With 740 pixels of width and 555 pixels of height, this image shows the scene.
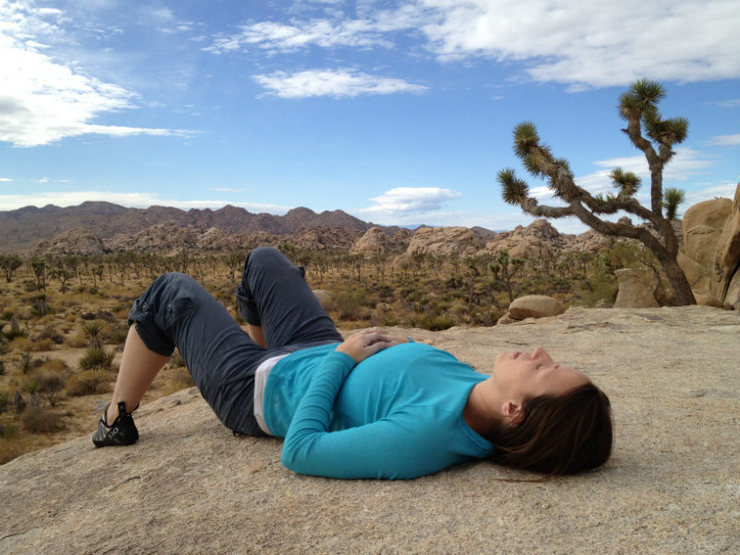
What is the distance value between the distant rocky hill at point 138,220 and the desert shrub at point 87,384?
10920cm

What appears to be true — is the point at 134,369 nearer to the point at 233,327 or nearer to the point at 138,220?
the point at 233,327

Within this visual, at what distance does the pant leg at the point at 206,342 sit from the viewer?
8.01ft

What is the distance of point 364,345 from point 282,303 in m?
0.75

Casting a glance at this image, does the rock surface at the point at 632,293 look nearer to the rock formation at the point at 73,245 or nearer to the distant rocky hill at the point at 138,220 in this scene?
the rock formation at the point at 73,245

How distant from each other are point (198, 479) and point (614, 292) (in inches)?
618

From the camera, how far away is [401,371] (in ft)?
6.72

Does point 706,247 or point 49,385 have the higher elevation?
point 706,247

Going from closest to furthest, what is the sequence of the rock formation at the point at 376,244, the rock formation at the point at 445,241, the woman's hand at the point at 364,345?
the woman's hand at the point at 364,345 → the rock formation at the point at 445,241 → the rock formation at the point at 376,244

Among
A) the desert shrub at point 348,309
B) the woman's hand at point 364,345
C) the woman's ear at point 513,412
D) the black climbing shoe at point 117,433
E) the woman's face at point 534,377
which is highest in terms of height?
the woman's hand at point 364,345

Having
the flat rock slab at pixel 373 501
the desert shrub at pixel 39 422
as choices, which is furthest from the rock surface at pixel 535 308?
the desert shrub at pixel 39 422

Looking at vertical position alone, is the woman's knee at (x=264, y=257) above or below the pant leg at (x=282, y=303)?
above

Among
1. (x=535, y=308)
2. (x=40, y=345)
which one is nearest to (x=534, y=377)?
(x=535, y=308)

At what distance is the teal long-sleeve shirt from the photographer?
6.20ft

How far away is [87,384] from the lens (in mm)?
9344
